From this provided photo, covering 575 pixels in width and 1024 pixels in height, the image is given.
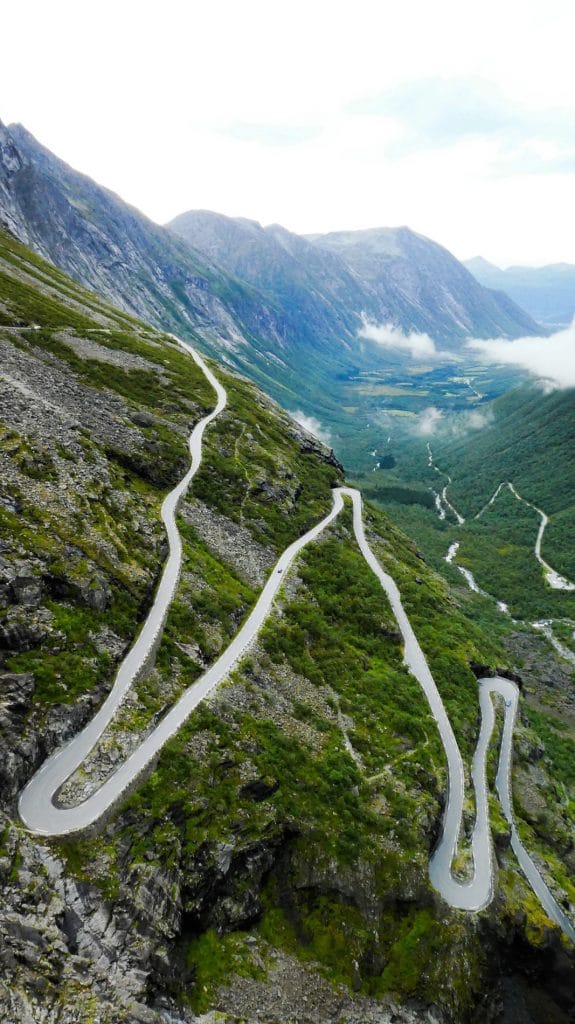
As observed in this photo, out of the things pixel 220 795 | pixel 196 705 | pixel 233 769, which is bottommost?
pixel 220 795

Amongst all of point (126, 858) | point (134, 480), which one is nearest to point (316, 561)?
point (134, 480)

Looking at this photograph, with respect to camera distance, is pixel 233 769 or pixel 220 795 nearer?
pixel 220 795

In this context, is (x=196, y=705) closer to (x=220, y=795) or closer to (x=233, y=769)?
(x=233, y=769)

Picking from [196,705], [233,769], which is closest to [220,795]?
[233,769]

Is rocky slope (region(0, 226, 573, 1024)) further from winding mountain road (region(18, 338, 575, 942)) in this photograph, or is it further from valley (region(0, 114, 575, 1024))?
winding mountain road (region(18, 338, 575, 942))

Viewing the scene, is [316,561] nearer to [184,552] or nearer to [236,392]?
[184,552]

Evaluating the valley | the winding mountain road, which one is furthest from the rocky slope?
→ the winding mountain road

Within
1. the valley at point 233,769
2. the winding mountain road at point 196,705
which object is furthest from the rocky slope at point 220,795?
the winding mountain road at point 196,705
